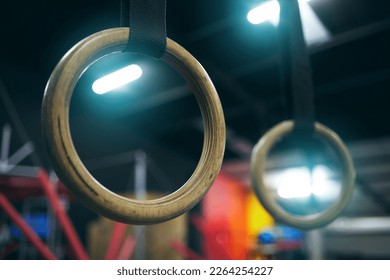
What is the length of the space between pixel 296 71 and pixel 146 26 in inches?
15.1

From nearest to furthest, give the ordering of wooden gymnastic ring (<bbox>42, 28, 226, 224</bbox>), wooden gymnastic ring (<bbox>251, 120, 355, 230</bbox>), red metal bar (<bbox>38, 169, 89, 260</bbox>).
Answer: wooden gymnastic ring (<bbox>42, 28, 226, 224</bbox>)
wooden gymnastic ring (<bbox>251, 120, 355, 230</bbox>)
red metal bar (<bbox>38, 169, 89, 260</bbox>)

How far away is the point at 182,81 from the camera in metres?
3.09

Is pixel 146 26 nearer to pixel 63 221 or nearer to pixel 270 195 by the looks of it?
pixel 270 195

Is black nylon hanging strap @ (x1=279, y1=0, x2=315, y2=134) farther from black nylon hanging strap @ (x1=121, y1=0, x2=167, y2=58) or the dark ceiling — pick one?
the dark ceiling

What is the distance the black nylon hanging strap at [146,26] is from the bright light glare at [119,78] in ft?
7.87

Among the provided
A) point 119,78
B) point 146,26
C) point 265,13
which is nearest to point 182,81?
point 119,78

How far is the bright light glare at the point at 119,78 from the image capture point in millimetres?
2789

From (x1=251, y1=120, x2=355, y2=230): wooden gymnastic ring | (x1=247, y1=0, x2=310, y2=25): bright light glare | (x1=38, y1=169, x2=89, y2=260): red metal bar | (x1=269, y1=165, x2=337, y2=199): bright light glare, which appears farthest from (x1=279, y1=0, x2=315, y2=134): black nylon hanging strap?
(x1=269, y1=165, x2=337, y2=199): bright light glare

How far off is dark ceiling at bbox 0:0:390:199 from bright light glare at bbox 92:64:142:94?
8 centimetres

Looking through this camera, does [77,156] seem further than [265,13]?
No

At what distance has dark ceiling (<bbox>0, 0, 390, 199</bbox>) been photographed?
2195 mm

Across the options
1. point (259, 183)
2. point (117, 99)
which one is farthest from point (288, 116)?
point (117, 99)

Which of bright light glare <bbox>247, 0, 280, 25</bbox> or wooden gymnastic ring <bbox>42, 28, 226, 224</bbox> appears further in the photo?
bright light glare <bbox>247, 0, 280, 25</bbox>

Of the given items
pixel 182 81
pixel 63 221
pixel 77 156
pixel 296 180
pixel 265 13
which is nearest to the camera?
pixel 77 156
